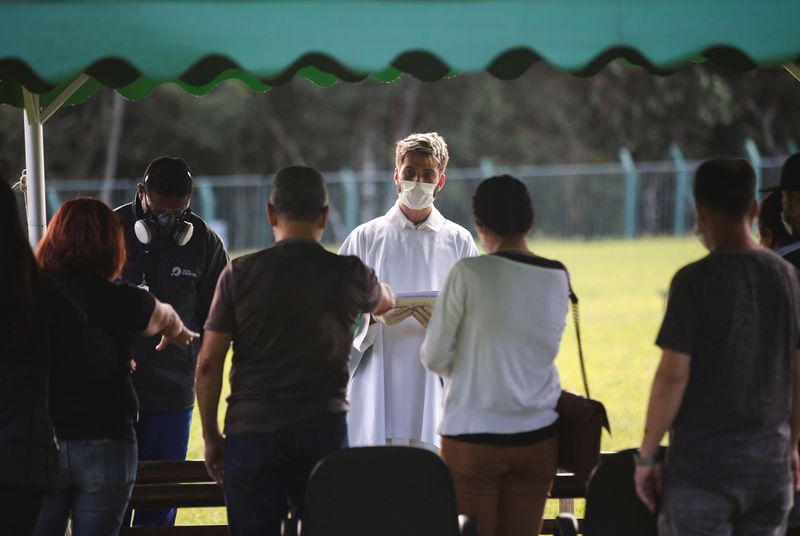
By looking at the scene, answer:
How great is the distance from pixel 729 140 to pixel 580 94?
5.47m

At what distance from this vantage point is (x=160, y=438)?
556cm

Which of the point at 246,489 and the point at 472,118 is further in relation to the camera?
the point at 472,118

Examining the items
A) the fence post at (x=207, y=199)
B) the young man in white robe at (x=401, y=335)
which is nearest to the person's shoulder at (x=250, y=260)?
the young man in white robe at (x=401, y=335)

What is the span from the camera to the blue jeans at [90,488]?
380 cm

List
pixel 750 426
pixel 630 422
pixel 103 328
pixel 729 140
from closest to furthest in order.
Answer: pixel 750 426, pixel 103 328, pixel 630 422, pixel 729 140

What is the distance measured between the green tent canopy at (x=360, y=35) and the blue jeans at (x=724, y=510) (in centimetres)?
148

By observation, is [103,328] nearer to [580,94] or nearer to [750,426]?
[750,426]

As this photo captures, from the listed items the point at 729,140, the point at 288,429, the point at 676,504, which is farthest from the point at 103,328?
the point at 729,140

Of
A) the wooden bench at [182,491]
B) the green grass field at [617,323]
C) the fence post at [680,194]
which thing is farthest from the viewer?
the fence post at [680,194]

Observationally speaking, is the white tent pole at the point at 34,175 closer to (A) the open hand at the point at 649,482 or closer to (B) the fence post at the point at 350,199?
(A) the open hand at the point at 649,482

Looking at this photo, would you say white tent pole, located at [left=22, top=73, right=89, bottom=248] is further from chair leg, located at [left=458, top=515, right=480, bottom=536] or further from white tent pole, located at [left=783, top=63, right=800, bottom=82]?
white tent pole, located at [left=783, top=63, right=800, bottom=82]

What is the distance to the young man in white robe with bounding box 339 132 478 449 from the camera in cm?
563

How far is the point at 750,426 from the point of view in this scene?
11.7 ft

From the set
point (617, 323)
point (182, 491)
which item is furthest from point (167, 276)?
point (617, 323)
